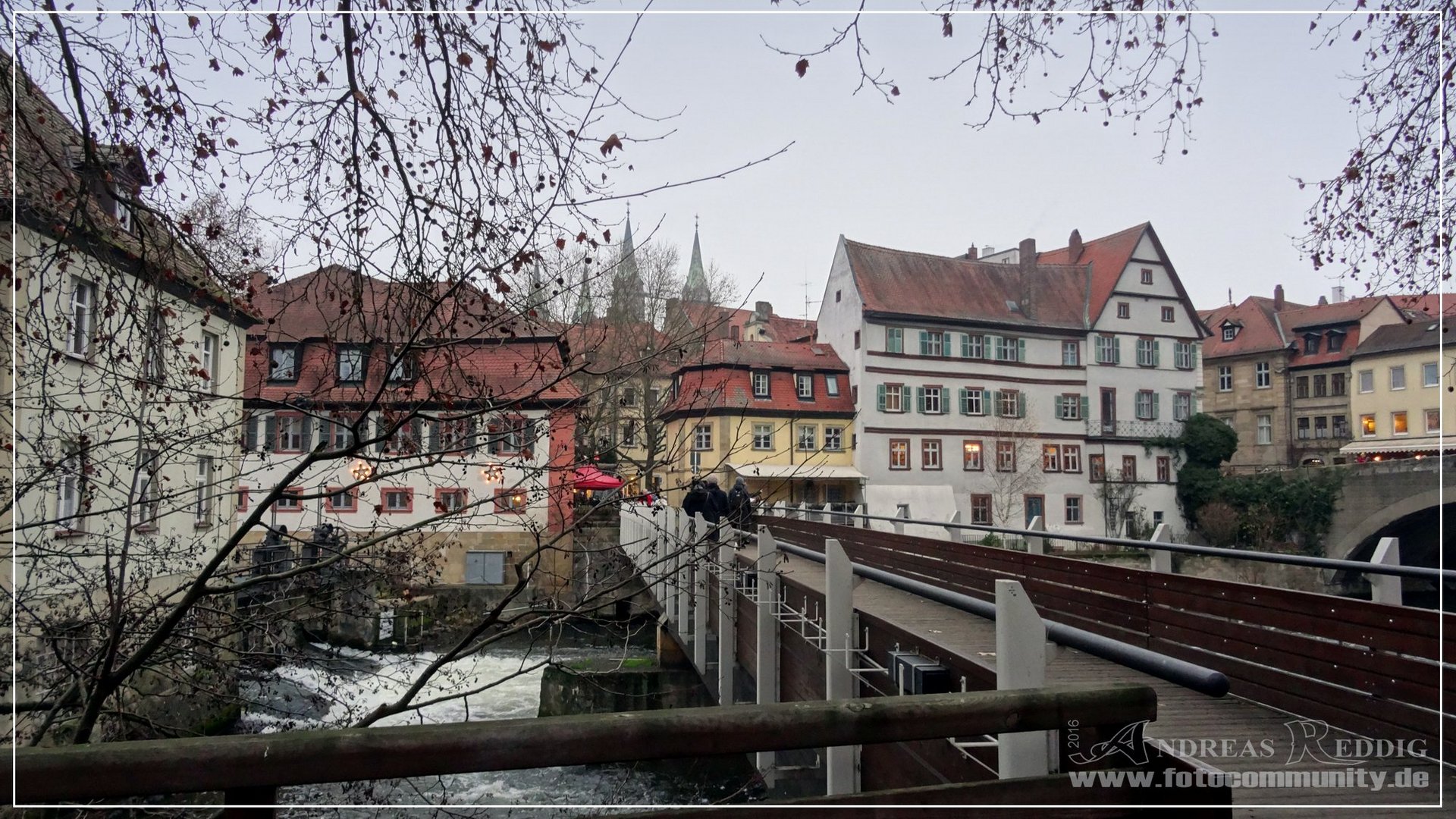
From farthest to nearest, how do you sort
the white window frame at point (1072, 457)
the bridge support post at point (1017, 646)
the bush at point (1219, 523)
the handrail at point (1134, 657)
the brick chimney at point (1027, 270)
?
the brick chimney at point (1027, 270), the white window frame at point (1072, 457), the bush at point (1219, 523), the bridge support post at point (1017, 646), the handrail at point (1134, 657)

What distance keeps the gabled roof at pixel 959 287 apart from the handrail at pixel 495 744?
36.6 m

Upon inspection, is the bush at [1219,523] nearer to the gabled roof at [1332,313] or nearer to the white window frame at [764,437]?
the gabled roof at [1332,313]

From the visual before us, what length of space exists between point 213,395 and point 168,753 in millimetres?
2417

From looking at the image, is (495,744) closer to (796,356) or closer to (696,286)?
(696,286)

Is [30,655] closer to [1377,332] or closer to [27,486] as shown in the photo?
[27,486]

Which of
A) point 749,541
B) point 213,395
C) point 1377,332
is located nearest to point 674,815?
point 213,395

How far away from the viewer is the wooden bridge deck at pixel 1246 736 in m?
3.29

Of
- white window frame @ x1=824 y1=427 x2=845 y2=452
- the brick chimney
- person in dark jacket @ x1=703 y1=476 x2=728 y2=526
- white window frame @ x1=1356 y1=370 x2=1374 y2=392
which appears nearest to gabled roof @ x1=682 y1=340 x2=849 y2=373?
the brick chimney

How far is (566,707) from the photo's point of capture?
14547mm

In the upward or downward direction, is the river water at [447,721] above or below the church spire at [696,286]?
below

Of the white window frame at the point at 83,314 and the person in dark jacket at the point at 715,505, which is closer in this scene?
the white window frame at the point at 83,314

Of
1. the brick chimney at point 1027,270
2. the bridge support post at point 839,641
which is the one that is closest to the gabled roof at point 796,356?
the brick chimney at point 1027,270

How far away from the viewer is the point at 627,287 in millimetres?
5168

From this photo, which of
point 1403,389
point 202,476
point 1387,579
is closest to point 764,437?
point 1387,579
